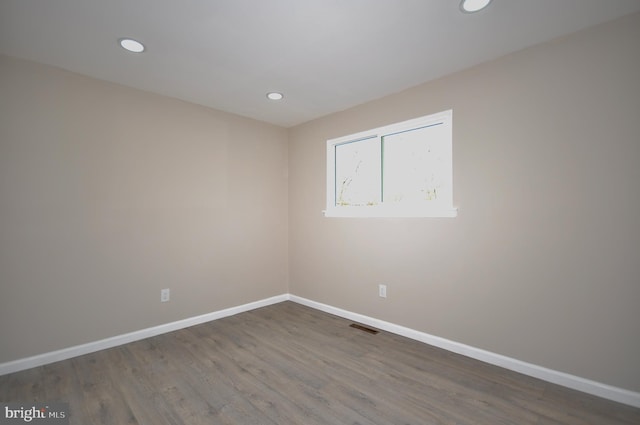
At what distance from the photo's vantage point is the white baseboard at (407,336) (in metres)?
1.94

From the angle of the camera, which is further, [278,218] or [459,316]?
[278,218]

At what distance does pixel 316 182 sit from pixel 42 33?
2731mm

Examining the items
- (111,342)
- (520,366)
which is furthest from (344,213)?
(111,342)

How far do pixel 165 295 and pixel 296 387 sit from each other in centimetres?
177

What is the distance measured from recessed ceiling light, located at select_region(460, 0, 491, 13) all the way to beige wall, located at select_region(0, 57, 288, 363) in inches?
106

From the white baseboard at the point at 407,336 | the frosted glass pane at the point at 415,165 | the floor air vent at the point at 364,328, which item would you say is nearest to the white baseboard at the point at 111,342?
the white baseboard at the point at 407,336

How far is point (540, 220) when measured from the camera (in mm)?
2164

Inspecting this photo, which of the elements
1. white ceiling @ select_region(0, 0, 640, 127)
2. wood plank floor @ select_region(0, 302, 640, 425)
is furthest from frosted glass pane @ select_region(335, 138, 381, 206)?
wood plank floor @ select_region(0, 302, 640, 425)

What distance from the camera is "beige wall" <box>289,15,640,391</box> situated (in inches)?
74.2

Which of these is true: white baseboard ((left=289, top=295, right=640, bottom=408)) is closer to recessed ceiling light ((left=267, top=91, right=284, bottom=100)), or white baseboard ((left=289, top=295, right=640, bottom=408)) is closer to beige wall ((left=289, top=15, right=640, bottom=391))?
beige wall ((left=289, top=15, right=640, bottom=391))

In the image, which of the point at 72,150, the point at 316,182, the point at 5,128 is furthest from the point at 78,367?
the point at 316,182

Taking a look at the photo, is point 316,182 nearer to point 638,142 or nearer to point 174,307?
point 174,307

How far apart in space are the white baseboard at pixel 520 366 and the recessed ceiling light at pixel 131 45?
318 centimetres

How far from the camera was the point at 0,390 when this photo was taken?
2023 mm
